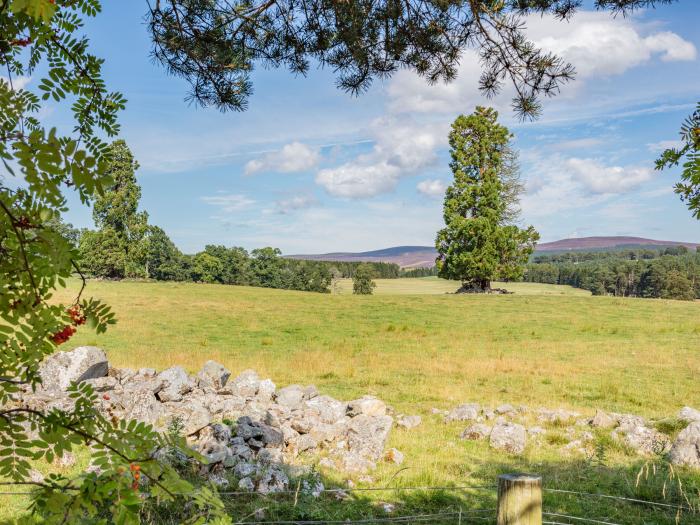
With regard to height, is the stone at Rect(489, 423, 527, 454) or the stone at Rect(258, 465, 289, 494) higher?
the stone at Rect(258, 465, 289, 494)

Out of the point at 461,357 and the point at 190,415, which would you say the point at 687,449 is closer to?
the point at 190,415

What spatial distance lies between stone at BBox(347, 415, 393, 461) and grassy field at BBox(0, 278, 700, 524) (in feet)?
1.29

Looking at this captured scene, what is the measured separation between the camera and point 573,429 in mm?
9398

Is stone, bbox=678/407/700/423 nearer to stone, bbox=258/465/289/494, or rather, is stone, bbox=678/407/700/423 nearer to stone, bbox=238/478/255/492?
stone, bbox=258/465/289/494

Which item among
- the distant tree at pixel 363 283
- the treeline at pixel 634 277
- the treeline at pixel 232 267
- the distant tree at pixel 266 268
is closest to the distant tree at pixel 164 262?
the treeline at pixel 232 267

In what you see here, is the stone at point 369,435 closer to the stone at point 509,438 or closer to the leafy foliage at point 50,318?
the stone at point 509,438

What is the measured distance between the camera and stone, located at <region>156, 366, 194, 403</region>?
9383mm

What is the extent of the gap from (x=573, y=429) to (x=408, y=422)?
113 inches

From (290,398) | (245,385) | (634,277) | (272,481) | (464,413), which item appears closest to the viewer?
(272,481)

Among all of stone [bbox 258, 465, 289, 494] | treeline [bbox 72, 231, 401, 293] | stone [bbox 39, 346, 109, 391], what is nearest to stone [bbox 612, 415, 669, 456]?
stone [bbox 258, 465, 289, 494]

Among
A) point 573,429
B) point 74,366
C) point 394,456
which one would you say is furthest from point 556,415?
point 74,366

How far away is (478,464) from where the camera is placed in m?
7.73

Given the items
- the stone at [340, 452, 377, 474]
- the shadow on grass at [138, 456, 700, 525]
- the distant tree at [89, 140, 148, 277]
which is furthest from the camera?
the distant tree at [89, 140, 148, 277]

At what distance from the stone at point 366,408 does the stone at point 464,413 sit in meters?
1.35
